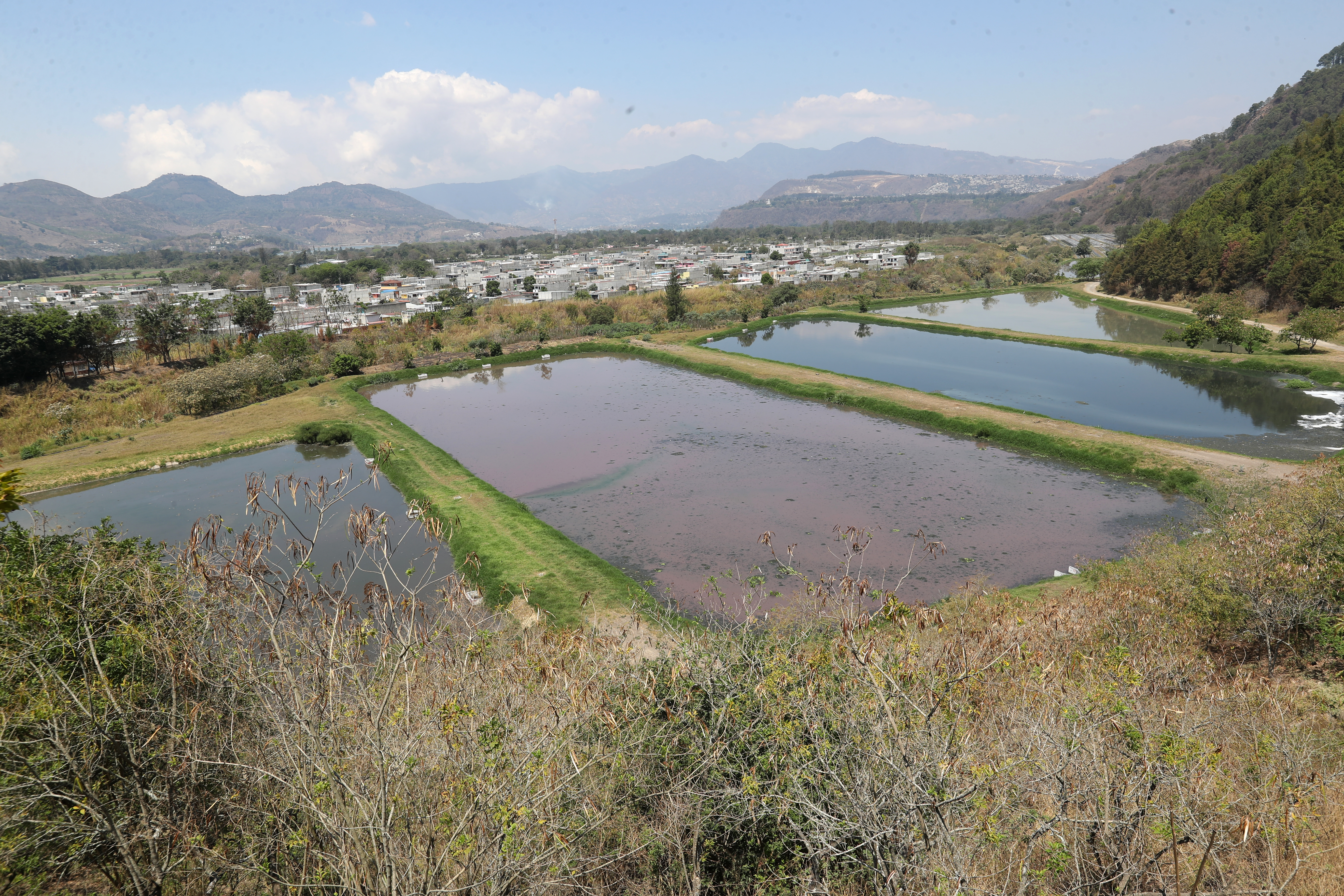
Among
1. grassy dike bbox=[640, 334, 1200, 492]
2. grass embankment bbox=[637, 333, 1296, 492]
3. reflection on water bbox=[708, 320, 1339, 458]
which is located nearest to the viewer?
grass embankment bbox=[637, 333, 1296, 492]

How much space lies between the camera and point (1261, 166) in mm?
58125

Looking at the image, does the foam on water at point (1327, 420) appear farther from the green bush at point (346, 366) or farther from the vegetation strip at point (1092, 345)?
the green bush at point (346, 366)

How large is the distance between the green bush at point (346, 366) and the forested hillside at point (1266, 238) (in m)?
58.2

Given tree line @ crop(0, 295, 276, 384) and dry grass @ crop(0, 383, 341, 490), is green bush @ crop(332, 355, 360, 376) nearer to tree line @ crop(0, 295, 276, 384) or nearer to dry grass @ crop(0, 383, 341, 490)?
dry grass @ crop(0, 383, 341, 490)

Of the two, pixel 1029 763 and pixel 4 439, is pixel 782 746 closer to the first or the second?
pixel 1029 763

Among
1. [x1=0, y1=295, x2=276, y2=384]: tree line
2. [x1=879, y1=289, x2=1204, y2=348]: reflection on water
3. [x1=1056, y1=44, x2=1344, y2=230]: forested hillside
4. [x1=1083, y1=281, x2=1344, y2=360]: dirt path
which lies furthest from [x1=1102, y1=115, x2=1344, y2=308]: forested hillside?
[x1=0, y1=295, x2=276, y2=384]: tree line

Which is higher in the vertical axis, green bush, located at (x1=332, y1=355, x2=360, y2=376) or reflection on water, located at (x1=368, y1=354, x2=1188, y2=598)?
green bush, located at (x1=332, y1=355, x2=360, y2=376)

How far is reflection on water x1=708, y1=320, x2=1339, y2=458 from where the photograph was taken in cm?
2466

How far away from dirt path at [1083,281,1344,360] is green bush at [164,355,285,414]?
55.3 metres

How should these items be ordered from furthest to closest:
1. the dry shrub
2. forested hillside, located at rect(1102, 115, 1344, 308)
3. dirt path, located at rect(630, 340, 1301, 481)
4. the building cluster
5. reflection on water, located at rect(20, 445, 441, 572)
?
the building cluster
forested hillside, located at rect(1102, 115, 1344, 308)
the dry shrub
dirt path, located at rect(630, 340, 1301, 481)
reflection on water, located at rect(20, 445, 441, 572)

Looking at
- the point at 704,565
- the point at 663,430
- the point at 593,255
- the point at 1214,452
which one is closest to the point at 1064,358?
the point at 1214,452

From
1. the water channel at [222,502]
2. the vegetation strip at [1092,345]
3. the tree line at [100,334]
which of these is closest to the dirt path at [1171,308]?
the vegetation strip at [1092,345]

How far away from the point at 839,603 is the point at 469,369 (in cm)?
3713

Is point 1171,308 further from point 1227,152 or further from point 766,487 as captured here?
point 1227,152
